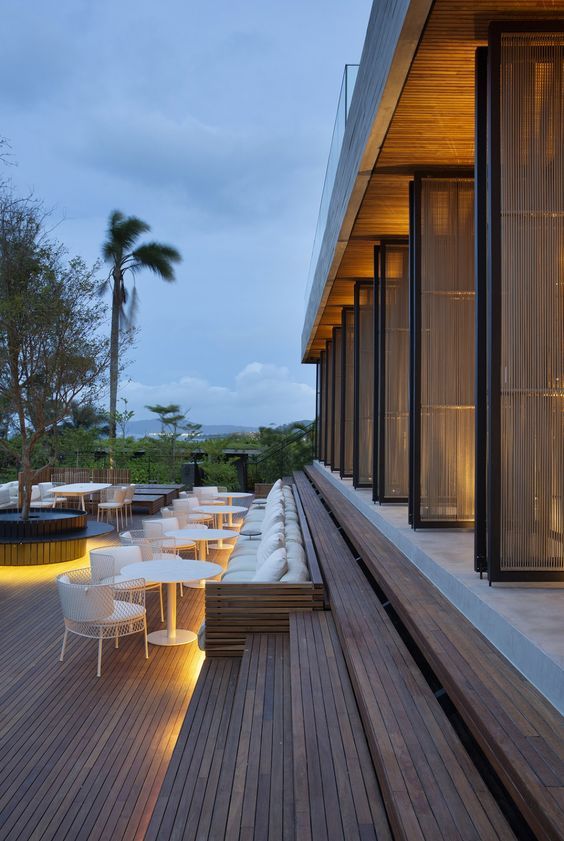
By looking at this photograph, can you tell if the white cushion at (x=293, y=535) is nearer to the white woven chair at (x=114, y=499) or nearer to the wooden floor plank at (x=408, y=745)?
the wooden floor plank at (x=408, y=745)

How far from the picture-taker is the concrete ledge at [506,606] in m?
2.63

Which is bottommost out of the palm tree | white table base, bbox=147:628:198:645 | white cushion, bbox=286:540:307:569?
white table base, bbox=147:628:198:645

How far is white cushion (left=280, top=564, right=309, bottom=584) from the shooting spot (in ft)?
16.2

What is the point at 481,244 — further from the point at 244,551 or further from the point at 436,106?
the point at 244,551

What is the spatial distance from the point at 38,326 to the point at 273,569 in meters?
6.19

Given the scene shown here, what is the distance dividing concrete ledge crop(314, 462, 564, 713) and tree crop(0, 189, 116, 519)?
633cm

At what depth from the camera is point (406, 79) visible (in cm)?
409

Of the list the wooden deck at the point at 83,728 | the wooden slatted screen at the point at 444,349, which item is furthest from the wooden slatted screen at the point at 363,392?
the wooden deck at the point at 83,728

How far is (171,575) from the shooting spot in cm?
571

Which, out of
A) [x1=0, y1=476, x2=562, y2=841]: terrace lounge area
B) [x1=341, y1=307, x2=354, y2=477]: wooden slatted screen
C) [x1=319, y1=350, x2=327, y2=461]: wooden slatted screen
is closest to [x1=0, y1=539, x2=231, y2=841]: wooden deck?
[x1=0, y1=476, x2=562, y2=841]: terrace lounge area

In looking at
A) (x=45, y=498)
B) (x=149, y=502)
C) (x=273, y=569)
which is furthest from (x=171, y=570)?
(x=149, y=502)

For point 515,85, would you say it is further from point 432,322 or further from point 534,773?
point 534,773

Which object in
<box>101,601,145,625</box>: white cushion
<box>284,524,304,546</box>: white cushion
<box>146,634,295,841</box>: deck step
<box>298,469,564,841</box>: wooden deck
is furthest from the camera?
<box>284,524,304,546</box>: white cushion

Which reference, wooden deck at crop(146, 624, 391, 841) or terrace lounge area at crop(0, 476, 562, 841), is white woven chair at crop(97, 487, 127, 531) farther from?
wooden deck at crop(146, 624, 391, 841)
